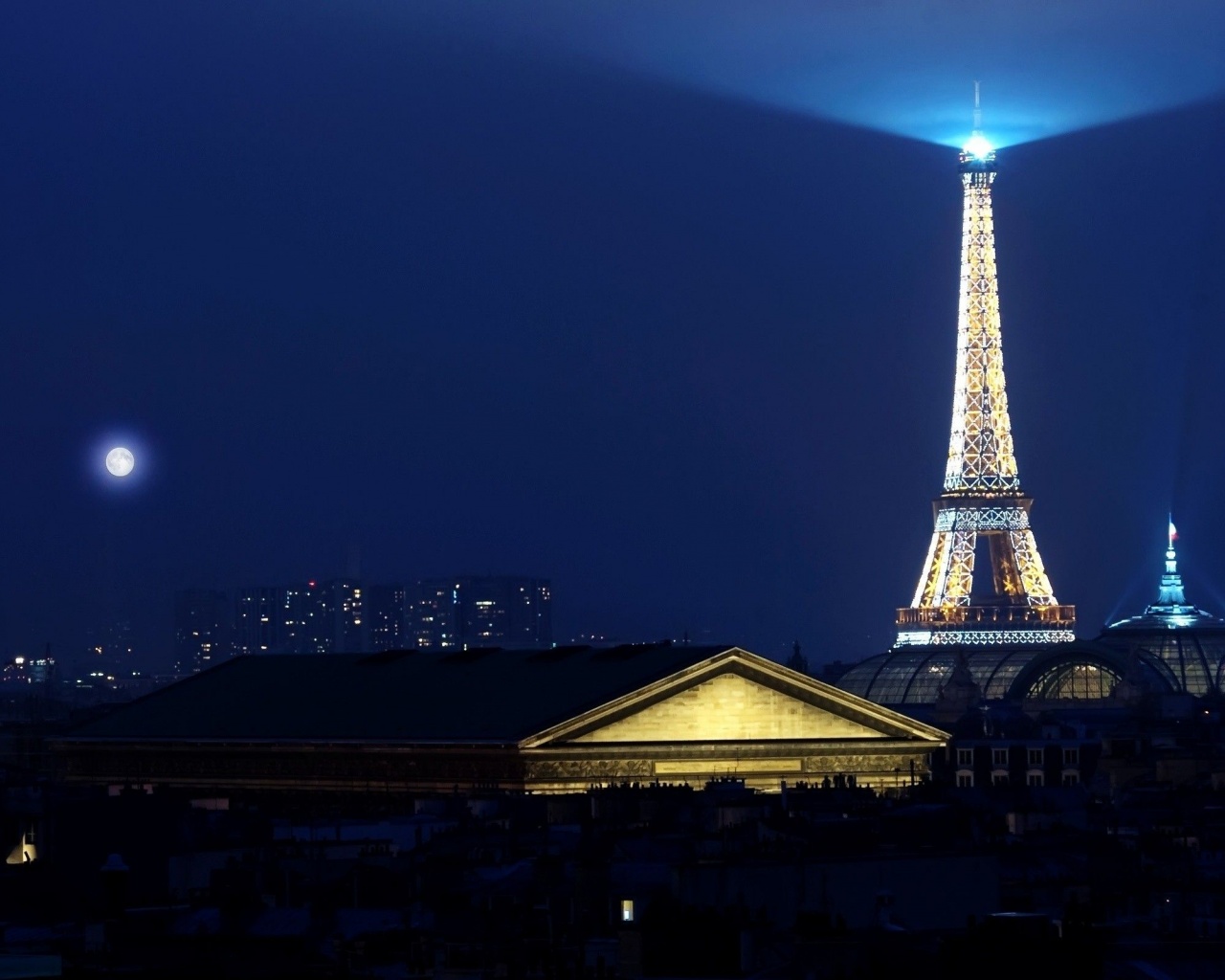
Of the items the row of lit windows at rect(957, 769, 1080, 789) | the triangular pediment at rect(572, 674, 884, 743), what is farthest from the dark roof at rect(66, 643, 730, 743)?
the row of lit windows at rect(957, 769, 1080, 789)

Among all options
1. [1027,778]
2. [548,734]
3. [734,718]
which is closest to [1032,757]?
[1027,778]

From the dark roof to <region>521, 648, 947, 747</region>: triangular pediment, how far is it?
1.78ft

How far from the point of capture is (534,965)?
52938 mm

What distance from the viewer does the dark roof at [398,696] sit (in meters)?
116

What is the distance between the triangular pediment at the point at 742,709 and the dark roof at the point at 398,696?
54 centimetres

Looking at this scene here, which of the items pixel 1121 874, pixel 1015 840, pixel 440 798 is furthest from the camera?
pixel 440 798

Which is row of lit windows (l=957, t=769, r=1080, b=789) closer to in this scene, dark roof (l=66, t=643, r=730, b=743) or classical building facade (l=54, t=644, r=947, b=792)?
dark roof (l=66, t=643, r=730, b=743)

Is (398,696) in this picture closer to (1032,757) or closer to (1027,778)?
(1027,778)

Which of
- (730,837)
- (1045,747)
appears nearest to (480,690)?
(1045,747)

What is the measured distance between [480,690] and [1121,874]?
48.4 m

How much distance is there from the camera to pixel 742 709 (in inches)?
4601

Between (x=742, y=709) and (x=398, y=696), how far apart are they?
1090 centimetres

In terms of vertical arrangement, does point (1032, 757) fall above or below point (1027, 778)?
above

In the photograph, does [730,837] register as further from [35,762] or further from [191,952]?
[35,762]
